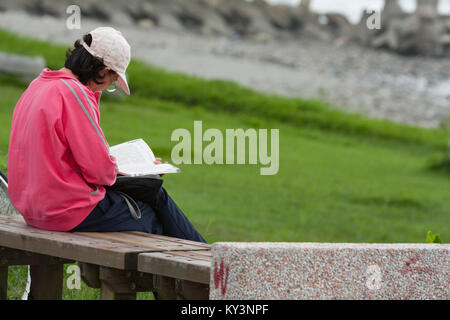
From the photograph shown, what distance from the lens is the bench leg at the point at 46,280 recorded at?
4.69 m

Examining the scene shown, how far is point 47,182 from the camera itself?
4.12m

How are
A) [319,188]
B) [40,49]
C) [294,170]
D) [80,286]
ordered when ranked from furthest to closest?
[40,49], [294,170], [319,188], [80,286]

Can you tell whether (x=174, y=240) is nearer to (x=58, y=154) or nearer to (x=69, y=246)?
(x=69, y=246)

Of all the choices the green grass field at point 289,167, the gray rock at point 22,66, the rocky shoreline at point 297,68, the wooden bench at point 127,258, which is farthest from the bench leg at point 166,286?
the rocky shoreline at point 297,68

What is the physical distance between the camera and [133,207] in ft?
14.4

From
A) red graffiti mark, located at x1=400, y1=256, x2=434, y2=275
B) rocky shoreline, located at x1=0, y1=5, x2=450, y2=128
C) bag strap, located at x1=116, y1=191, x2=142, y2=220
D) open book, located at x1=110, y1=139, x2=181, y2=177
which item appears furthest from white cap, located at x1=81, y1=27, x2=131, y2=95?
rocky shoreline, located at x1=0, y1=5, x2=450, y2=128

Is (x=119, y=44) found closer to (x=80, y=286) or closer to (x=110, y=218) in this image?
(x=110, y=218)

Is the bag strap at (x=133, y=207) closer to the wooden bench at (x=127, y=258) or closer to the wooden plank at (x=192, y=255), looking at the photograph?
the wooden bench at (x=127, y=258)

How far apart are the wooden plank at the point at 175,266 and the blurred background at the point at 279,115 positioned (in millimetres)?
2349

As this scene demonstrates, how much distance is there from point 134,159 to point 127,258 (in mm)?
1121

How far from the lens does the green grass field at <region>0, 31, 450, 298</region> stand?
1037 cm

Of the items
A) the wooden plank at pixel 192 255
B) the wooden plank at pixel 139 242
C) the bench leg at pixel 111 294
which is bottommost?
the bench leg at pixel 111 294

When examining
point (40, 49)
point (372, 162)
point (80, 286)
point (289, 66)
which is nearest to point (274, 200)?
point (372, 162)
